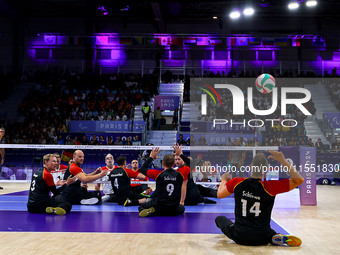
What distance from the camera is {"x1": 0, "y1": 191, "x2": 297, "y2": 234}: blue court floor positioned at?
7051mm

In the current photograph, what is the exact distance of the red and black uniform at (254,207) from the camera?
Answer: 570 cm

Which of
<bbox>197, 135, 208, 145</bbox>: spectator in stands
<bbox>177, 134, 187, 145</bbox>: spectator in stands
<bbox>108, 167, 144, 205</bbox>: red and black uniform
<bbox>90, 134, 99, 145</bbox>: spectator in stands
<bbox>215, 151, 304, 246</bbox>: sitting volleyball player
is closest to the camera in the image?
<bbox>215, 151, 304, 246</bbox>: sitting volleyball player

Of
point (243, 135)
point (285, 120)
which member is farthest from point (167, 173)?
point (285, 120)

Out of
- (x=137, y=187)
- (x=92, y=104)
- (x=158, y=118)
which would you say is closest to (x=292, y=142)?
(x=137, y=187)

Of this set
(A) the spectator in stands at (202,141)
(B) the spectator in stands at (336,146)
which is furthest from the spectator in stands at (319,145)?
(A) the spectator in stands at (202,141)

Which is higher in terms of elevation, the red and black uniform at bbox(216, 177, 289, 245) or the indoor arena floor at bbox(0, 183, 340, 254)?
the red and black uniform at bbox(216, 177, 289, 245)

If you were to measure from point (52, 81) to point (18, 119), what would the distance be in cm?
484

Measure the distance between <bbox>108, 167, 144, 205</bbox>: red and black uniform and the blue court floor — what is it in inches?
10.7

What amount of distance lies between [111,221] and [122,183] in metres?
2.17

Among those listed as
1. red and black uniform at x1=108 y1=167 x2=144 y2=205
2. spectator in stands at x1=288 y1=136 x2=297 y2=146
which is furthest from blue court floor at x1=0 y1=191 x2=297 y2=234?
spectator in stands at x1=288 y1=136 x2=297 y2=146

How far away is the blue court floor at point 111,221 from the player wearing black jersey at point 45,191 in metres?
0.17

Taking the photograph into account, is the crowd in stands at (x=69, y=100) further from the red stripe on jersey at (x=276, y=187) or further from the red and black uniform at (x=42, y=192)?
the red stripe on jersey at (x=276, y=187)

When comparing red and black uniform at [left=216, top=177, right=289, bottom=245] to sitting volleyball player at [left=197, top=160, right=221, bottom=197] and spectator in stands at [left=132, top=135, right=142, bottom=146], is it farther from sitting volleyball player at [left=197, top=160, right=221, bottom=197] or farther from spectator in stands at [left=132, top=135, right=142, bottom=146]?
spectator in stands at [left=132, top=135, right=142, bottom=146]

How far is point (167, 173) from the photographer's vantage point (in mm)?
8492
